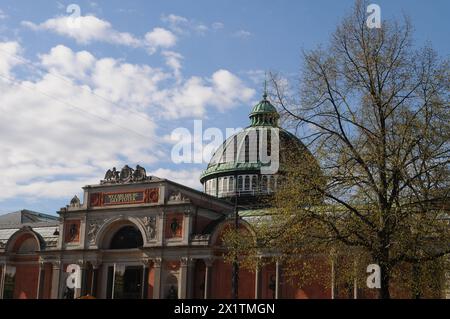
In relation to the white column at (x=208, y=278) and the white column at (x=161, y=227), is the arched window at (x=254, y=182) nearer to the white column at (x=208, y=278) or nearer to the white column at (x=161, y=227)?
the white column at (x=161, y=227)

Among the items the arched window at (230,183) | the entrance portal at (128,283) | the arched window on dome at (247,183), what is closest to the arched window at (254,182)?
the arched window on dome at (247,183)

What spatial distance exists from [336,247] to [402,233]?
328 centimetres

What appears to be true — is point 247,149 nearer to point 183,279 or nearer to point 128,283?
point 183,279

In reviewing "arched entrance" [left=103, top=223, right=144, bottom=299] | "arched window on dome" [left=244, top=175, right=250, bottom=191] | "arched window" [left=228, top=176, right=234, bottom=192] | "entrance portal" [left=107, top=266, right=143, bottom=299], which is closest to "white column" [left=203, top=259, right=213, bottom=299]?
"arched entrance" [left=103, top=223, right=144, bottom=299]

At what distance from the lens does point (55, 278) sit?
2625 inches

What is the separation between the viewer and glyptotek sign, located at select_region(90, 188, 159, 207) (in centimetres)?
6297

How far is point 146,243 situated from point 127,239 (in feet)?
11.8

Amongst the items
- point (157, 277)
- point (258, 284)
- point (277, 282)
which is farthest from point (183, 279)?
point (277, 282)

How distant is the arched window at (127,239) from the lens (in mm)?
64500

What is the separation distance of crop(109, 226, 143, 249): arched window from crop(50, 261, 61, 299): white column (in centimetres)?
591

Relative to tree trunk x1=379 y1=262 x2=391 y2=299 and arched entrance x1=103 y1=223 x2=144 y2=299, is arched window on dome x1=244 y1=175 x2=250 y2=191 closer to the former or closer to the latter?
arched entrance x1=103 y1=223 x2=144 y2=299
